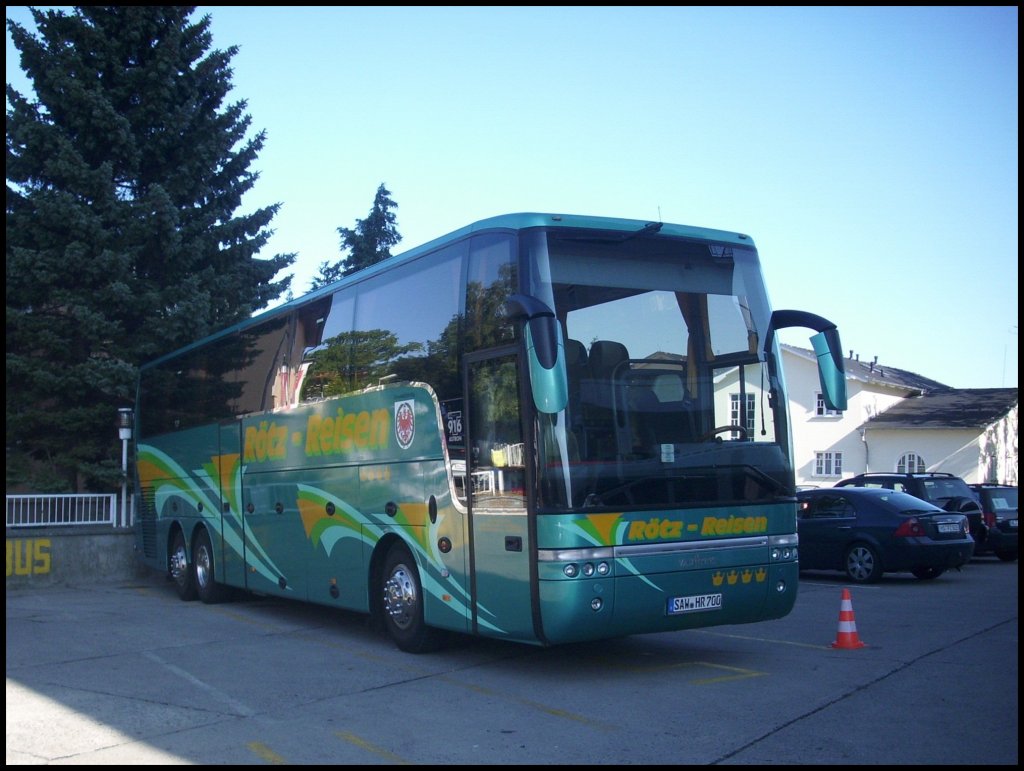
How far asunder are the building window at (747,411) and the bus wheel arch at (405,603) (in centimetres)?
336

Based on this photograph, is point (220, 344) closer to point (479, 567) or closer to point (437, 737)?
point (479, 567)

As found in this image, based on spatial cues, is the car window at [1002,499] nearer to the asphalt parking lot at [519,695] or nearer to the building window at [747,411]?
the asphalt parking lot at [519,695]

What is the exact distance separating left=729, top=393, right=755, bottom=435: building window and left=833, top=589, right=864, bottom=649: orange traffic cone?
7.33ft

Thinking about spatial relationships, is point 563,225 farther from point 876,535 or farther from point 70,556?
point 70,556

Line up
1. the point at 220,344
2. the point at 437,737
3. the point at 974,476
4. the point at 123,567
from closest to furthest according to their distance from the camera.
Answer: the point at 437,737, the point at 220,344, the point at 123,567, the point at 974,476

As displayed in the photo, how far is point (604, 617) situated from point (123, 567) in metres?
13.5

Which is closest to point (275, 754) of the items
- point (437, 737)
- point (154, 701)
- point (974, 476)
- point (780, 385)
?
point (437, 737)

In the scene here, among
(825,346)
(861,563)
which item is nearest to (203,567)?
(861,563)

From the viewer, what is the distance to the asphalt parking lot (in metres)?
6.79

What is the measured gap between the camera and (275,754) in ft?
22.4

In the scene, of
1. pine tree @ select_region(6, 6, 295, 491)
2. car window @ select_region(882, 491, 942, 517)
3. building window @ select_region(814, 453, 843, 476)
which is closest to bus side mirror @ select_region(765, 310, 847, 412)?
car window @ select_region(882, 491, 942, 517)

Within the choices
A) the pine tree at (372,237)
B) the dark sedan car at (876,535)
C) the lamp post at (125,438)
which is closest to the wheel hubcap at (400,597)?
the dark sedan car at (876,535)

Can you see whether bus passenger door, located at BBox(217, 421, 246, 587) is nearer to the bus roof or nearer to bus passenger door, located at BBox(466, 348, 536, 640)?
the bus roof

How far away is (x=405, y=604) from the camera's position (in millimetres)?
10758
